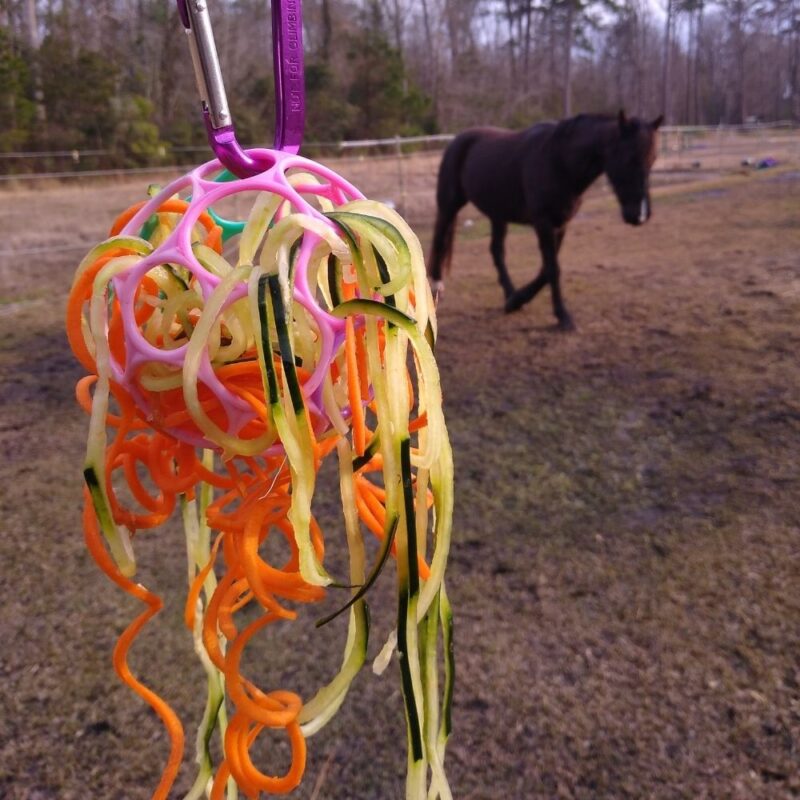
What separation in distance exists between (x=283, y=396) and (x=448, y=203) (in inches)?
212

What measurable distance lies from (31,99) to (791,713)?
55.1ft

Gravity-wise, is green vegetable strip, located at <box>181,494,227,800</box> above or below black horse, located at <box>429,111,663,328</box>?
below

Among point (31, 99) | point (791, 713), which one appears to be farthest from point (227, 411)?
point (31, 99)

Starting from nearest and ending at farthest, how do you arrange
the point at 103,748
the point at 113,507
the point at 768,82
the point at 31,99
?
1. the point at 113,507
2. the point at 103,748
3. the point at 31,99
4. the point at 768,82

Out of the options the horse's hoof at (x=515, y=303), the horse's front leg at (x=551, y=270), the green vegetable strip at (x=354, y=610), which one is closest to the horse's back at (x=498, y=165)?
the horse's front leg at (x=551, y=270)

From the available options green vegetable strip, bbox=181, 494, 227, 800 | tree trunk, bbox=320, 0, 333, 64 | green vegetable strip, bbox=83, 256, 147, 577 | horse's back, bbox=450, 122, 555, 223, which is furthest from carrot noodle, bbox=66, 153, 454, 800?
tree trunk, bbox=320, 0, 333, 64

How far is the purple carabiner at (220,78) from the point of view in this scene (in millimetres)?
792

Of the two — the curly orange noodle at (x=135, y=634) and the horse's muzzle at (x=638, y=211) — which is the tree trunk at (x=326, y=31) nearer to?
the horse's muzzle at (x=638, y=211)

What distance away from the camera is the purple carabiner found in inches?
31.2

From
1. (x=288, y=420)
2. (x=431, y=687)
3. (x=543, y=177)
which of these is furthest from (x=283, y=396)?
(x=543, y=177)

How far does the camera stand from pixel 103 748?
1.67 metres

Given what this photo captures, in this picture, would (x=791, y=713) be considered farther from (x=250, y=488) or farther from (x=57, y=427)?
(x=57, y=427)

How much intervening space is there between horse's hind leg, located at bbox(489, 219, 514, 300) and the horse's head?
148 centimetres

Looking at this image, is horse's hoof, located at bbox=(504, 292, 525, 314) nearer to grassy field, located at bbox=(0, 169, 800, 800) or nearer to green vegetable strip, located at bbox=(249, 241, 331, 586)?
grassy field, located at bbox=(0, 169, 800, 800)
